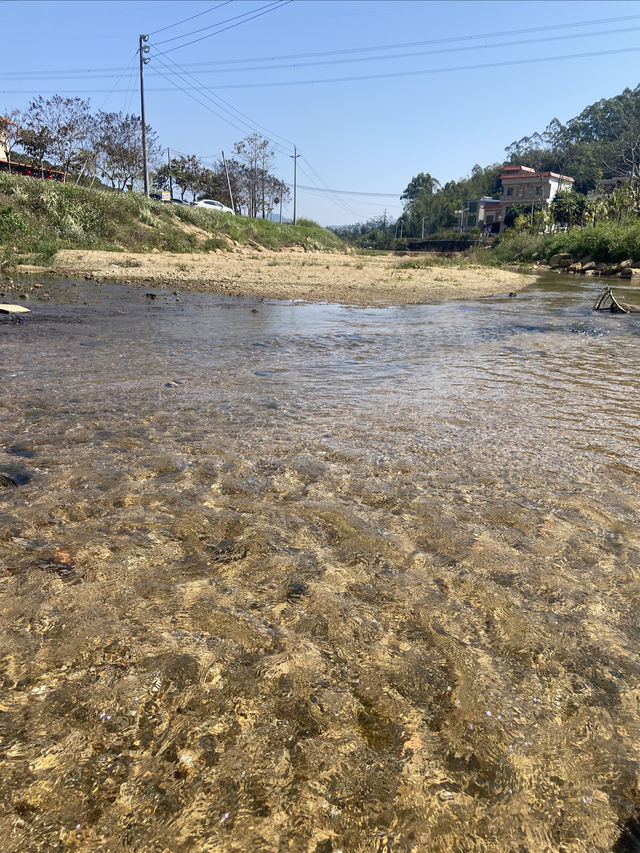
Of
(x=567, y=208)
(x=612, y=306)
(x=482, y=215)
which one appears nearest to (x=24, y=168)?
(x=612, y=306)

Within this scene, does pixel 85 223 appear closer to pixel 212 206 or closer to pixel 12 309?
pixel 12 309

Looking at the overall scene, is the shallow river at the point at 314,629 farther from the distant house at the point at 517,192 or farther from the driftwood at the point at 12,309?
the distant house at the point at 517,192

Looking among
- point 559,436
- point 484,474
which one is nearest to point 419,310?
point 559,436

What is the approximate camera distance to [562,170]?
97250mm

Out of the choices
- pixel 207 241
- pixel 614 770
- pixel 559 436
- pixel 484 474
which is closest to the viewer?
pixel 614 770

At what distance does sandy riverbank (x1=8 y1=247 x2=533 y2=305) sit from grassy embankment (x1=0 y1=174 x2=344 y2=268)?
99 cm

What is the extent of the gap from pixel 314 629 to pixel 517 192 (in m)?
91.4

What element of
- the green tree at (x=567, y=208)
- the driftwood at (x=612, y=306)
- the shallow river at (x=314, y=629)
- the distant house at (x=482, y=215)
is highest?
the distant house at (x=482, y=215)

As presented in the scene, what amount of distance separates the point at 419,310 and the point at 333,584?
11.8 metres

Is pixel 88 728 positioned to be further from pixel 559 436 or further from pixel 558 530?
pixel 559 436

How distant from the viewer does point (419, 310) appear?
1302 cm

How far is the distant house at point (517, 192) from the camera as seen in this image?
76.4 metres

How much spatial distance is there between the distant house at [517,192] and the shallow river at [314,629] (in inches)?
3155

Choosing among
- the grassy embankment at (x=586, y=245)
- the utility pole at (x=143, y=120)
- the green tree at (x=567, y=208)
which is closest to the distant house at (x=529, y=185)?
the green tree at (x=567, y=208)
